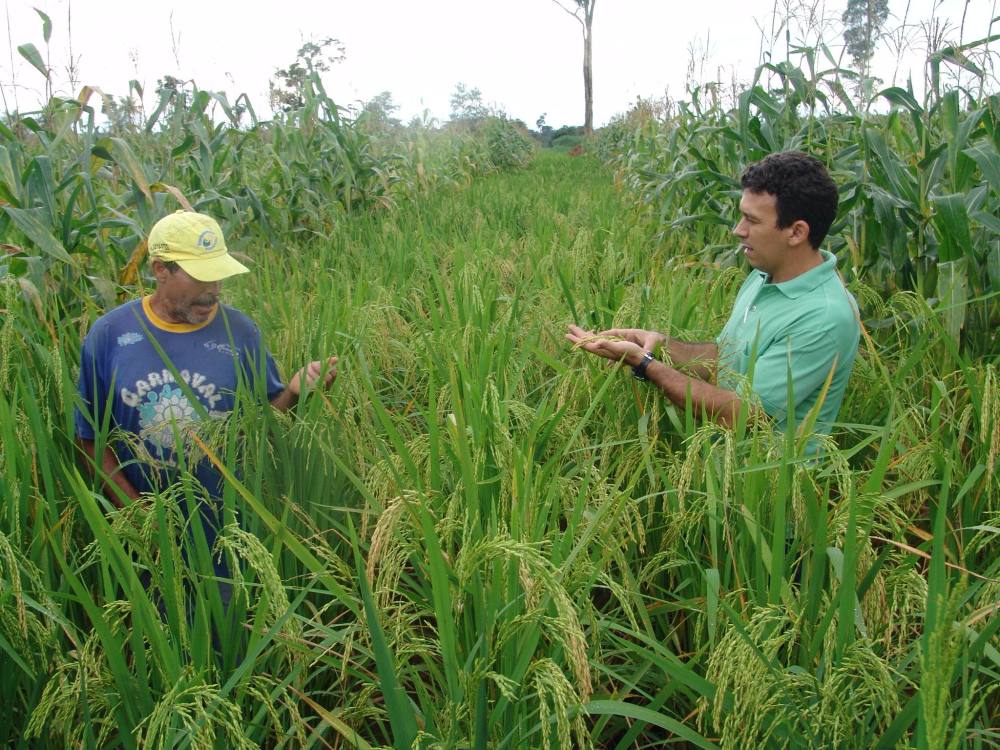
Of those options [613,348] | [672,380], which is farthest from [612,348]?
[672,380]

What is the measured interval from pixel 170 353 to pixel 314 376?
411mm

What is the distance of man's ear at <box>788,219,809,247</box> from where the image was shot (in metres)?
2.42

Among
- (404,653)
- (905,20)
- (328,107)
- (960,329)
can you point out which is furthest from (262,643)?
(328,107)

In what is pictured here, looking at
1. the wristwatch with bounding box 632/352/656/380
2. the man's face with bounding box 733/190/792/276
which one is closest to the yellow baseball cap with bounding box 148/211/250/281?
the wristwatch with bounding box 632/352/656/380

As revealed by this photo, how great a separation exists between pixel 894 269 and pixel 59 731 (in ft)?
11.2

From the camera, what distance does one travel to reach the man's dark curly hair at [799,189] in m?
2.39

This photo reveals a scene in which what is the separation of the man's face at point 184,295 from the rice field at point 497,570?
34 centimetres

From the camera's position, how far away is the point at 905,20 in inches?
144

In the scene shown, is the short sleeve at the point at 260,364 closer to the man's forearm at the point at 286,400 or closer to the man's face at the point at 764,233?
the man's forearm at the point at 286,400

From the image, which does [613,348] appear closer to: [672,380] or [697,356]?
[672,380]

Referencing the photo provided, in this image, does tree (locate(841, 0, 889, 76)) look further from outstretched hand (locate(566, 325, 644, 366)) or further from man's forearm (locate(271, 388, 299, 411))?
man's forearm (locate(271, 388, 299, 411))

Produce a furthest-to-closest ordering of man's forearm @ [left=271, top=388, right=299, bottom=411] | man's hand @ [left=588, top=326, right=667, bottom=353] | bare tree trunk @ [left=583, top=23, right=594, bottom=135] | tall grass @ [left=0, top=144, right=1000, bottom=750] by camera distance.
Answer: bare tree trunk @ [left=583, top=23, right=594, bottom=135]
man's forearm @ [left=271, top=388, right=299, bottom=411]
man's hand @ [left=588, top=326, right=667, bottom=353]
tall grass @ [left=0, top=144, right=1000, bottom=750]

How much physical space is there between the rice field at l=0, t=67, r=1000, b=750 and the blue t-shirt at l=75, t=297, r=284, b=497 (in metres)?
0.13

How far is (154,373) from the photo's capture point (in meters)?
2.12
